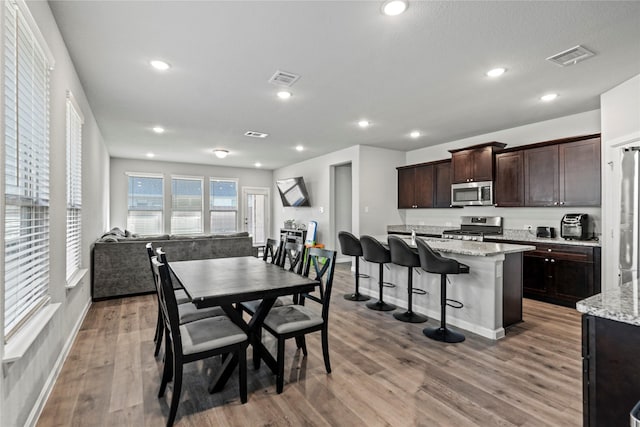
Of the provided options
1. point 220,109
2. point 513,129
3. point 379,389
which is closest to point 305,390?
point 379,389

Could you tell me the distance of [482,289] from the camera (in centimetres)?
317

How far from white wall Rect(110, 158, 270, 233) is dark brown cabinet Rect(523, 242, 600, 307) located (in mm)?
6946

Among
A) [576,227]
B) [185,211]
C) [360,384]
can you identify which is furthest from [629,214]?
[185,211]

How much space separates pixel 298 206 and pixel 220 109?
4.34m

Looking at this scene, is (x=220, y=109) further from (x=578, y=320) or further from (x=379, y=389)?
(x=578, y=320)

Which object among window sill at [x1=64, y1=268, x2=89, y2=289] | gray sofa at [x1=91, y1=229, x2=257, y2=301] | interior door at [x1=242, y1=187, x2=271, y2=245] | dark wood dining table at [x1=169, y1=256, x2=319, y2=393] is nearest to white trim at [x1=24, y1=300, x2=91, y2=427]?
window sill at [x1=64, y1=268, x2=89, y2=289]

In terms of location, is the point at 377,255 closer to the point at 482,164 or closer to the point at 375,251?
the point at 375,251

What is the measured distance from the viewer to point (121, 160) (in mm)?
7926

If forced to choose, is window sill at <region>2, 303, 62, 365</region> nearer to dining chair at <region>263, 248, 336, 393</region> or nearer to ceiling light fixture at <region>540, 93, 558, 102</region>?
dining chair at <region>263, 248, 336, 393</region>

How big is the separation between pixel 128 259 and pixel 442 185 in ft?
17.9

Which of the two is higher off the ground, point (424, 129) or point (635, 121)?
point (424, 129)

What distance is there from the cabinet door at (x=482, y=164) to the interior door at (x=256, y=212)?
6316 mm

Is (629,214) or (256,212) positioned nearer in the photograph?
(629,214)

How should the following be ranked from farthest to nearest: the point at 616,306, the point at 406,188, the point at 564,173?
the point at 406,188 → the point at 564,173 → the point at 616,306
